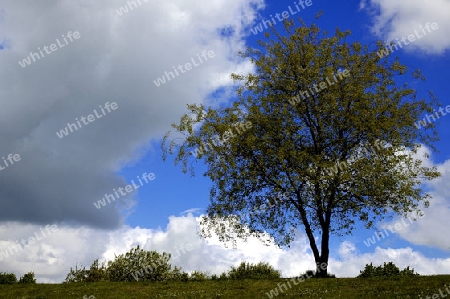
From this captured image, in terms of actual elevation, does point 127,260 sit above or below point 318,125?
below

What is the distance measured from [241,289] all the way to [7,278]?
1967cm

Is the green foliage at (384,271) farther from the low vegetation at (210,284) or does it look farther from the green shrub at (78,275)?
the green shrub at (78,275)

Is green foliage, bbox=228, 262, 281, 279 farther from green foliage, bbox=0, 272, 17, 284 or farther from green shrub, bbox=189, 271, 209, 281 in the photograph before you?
green foliage, bbox=0, 272, 17, 284

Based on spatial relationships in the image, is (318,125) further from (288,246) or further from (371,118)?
(288,246)

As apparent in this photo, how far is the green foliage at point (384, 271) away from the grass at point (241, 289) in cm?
327

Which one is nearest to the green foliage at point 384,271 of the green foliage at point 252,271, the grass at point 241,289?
Answer: the grass at point 241,289

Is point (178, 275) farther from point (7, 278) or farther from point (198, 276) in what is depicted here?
point (7, 278)

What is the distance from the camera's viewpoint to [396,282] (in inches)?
989

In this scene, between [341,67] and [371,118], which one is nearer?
[371,118]

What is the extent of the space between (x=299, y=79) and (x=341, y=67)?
373 cm

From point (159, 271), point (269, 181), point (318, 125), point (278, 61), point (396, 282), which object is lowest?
point (396, 282)

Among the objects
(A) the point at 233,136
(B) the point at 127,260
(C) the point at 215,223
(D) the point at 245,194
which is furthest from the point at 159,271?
(A) the point at 233,136

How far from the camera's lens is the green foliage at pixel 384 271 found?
99.2 ft

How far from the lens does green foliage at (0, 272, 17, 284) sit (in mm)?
34125
